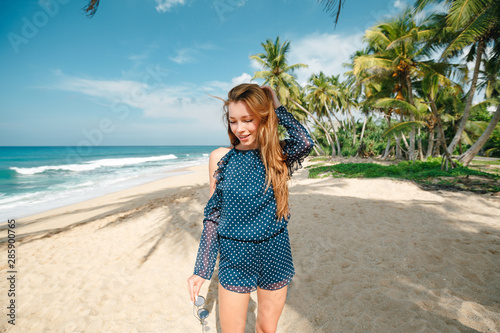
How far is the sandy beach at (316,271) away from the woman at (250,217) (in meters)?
1.59

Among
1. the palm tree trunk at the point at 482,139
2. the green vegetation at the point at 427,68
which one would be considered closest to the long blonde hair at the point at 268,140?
the green vegetation at the point at 427,68

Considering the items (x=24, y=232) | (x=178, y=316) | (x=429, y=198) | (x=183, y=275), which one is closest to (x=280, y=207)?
(x=178, y=316)

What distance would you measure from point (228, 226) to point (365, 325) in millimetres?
2139

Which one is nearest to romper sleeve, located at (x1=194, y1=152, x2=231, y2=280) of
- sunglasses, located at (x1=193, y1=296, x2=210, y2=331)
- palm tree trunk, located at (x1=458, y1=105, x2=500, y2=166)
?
sunglasses, located at (x1=193, y1=296, x2=210, y2=331)

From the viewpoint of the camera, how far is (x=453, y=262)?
10.6 ft

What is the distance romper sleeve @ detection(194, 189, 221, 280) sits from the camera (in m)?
1.34

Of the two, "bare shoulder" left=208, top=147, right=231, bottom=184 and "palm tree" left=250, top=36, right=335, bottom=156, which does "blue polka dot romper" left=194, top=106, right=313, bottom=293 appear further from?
"palm tree" left=250, top=36, right=335, bottom=156

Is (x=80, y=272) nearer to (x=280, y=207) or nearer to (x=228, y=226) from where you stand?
(x=228, y=226)

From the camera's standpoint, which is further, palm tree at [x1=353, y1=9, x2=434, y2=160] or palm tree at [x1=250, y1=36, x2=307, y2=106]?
palm tree at [x1=250, y1=36, x2=307, y2=106]

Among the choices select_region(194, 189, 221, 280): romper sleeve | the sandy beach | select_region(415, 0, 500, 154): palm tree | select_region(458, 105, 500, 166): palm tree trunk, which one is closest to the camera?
select_region(194, 189, 221, 280): romper sleeve

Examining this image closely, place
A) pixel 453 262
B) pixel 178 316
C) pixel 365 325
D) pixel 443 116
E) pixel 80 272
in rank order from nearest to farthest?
pixel 365 325 → pixel 178 316 → pixel 453 262 → pixel 80 272 → pixel 443 116

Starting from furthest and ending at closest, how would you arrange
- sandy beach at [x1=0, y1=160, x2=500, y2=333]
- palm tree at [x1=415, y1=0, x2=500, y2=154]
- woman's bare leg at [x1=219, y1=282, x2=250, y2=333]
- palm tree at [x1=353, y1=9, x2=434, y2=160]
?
palm tree at [x1=353, y1=9, x2=434, y2=160]
palm tree at [x1=415, y1=0, x2=500, y2=154]
sandy beach at [x1=0, y1=160, x2=500, y2=333]
woman's bare leg at [x1=219, y1=282, x2=250, y2=333]

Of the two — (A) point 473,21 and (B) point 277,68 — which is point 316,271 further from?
(B) point 277,68

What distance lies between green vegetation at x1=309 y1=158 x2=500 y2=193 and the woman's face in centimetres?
867
